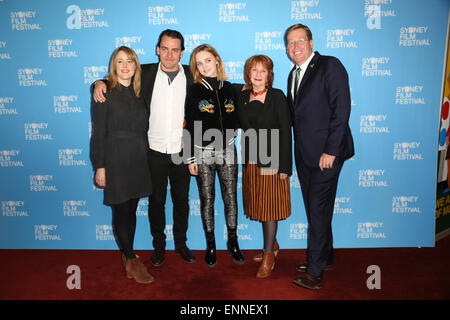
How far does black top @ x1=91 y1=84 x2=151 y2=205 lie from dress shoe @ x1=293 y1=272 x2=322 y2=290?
1374 millimetres

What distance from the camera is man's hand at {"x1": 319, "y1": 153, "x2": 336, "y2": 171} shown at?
2162 millimetres

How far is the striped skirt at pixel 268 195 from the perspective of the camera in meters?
2.33

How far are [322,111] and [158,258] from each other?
1813 millimetres

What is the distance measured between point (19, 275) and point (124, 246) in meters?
1.00

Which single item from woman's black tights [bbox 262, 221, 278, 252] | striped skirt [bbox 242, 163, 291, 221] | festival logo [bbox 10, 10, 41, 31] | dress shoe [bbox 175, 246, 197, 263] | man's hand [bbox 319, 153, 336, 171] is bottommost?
dress shoe [bbox 175, 246, 197, 263]

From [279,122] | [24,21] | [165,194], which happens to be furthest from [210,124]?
[24,21]

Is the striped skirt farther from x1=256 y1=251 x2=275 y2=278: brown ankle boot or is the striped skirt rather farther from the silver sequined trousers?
x1=256 y1=251 x2=275 y2=278: brown ankle boot

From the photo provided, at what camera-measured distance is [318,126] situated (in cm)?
222

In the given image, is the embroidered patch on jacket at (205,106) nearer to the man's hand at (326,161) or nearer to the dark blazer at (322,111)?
the dark blazer at (322,111)

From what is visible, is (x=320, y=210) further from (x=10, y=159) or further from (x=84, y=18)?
(x=10, y=159)

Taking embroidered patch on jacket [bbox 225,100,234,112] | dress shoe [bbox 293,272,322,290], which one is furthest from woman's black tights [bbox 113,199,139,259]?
dress shoe [bbox 293,272,322,290]

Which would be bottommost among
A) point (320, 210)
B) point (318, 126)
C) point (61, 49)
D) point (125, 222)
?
point (125, 222)
